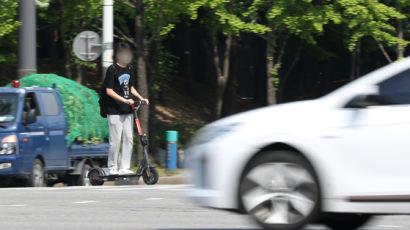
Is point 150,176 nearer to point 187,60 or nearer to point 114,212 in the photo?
point 114,212

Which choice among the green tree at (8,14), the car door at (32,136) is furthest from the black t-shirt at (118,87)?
the green tree at (8,14)

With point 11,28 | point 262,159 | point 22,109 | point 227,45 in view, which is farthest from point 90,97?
point 227,45

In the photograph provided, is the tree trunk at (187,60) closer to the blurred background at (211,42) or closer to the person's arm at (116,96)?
the blurred background at (211,42)

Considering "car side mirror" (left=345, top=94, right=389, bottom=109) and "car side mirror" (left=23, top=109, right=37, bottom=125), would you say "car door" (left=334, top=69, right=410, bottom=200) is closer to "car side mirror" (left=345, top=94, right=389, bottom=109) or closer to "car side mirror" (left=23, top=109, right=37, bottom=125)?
"car side mirror" (left=345, top=94, right=389, bottom=109)

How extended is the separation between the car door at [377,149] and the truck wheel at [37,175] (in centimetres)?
834

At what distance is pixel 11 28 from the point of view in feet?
68.4

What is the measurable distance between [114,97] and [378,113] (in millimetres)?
7133

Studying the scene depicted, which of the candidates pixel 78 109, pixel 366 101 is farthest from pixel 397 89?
pixel 78 109

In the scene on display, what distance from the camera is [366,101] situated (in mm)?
7129

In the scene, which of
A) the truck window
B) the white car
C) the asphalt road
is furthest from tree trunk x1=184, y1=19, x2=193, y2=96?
the white car

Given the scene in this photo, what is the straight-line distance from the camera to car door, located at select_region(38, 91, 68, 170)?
15102mm

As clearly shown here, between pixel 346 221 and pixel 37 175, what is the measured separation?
7784 millimetres

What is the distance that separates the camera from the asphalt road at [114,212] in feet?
29.8

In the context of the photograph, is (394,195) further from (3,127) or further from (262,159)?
(3,127)
